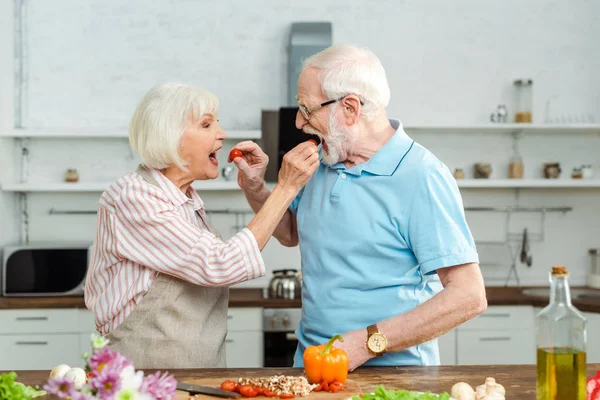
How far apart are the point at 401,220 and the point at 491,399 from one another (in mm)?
629

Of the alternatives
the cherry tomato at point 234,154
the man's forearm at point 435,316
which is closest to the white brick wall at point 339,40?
the cherry tomato at point 234,154

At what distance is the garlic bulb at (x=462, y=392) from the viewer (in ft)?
5.63

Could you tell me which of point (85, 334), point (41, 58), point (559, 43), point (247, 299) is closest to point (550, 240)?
point (559, 43)

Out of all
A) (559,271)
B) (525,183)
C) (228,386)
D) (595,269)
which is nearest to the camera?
(559,271)

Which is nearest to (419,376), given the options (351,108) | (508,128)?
(351,108)

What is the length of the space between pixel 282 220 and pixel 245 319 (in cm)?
200

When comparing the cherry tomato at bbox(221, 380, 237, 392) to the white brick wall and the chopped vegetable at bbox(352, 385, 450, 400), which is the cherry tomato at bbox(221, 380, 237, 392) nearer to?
the chopped vegetable at bbox(352, 385, 450, 400)

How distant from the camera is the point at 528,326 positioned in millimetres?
4562

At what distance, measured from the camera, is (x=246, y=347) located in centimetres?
447

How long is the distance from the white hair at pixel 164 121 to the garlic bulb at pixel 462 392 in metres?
1.03

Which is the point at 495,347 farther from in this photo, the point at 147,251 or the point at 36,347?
the point at 147,251

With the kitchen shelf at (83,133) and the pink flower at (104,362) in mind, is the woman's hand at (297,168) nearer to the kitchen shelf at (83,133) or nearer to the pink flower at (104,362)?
the pink flower at (104,362)

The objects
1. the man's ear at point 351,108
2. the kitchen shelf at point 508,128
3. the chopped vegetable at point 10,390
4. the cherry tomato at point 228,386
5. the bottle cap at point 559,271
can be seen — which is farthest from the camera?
the kitchen shelf at point 508,128

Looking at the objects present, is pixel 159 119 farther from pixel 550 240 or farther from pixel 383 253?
pixel 550 240
